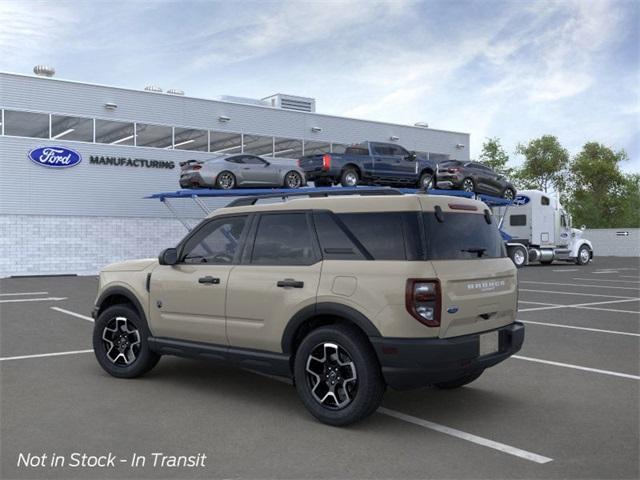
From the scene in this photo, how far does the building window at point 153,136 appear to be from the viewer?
1115 inches

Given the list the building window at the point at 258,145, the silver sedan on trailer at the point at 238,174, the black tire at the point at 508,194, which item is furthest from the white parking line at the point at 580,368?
the building window at the point at 258,145

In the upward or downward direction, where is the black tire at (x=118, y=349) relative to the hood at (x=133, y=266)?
downward

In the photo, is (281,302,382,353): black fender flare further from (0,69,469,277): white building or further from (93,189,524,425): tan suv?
(0,69,469,277): white building

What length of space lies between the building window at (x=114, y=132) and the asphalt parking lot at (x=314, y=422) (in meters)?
20.7

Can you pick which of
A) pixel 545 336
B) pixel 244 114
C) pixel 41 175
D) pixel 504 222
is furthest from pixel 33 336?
pixel 504 222

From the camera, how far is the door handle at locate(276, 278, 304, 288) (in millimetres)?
5262

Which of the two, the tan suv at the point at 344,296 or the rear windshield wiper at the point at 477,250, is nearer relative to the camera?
the tan suv at the point at 344,296

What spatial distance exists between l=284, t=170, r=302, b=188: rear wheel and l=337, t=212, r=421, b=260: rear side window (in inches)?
753

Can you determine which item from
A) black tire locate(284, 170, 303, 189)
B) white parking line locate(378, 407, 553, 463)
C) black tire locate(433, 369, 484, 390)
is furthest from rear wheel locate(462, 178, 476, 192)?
white parking line locate(378, 407, 553, 463)

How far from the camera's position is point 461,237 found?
17.1ft

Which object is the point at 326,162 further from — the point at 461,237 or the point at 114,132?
the point at 461,237

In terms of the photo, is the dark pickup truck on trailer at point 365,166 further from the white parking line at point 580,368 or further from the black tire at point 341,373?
the black tire at point 341,373

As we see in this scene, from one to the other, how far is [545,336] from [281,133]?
24658mm

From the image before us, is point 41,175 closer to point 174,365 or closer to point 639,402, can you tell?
point 174,365
